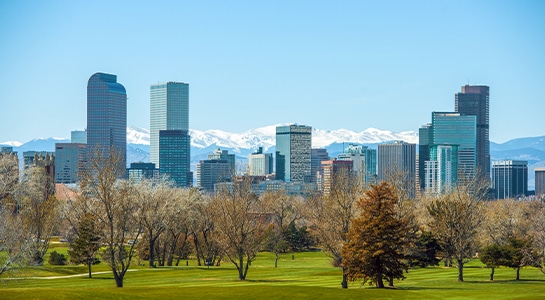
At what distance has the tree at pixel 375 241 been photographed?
234ft

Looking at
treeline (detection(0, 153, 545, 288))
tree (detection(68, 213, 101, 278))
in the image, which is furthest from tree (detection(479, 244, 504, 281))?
tree (detection(68, 213, 101, 278))

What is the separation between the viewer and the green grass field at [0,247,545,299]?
59969mm

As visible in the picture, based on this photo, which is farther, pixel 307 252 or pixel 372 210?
pixel 307 252

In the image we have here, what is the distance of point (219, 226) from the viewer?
89125mm

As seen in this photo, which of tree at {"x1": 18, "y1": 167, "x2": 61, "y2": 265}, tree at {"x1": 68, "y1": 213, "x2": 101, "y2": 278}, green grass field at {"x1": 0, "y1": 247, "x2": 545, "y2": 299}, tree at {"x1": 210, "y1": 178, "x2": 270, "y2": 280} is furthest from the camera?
tree at {"x1": 18, "y1": 167, "x2": 61, "y2": 265}

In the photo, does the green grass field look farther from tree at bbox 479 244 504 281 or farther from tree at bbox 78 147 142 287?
tree at bbox 78 147 142 287

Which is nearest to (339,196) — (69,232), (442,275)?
(442,275)

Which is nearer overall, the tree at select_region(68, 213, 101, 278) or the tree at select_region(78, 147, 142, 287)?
the tree at select_region(78, 147, 142, 287)

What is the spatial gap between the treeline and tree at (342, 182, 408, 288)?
0.28ft

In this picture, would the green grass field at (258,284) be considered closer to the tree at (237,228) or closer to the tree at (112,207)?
the tree at (112,207)

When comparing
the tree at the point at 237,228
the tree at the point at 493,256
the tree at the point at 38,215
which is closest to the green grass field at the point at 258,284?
the tree at the point at 493,256

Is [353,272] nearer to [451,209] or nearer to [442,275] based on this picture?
[451,209]

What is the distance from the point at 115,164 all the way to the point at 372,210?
2190cm

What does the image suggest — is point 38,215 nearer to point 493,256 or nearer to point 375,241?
point 375,241
